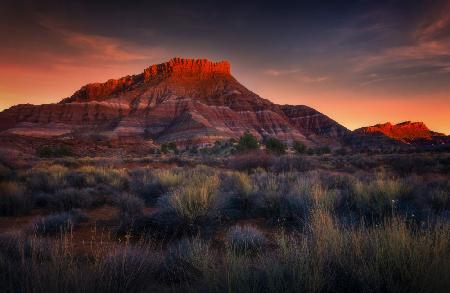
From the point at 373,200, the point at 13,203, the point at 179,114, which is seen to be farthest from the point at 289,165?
the point at 179,114

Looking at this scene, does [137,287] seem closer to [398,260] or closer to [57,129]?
[398,260]

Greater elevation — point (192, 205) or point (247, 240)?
point (192, 205)

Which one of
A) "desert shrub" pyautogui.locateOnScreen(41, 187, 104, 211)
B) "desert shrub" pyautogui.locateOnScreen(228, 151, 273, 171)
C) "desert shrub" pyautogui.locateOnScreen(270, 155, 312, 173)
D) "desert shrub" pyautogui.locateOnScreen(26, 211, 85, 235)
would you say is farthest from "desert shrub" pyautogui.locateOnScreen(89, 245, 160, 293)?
"desert shrub" pyautogui.locateOnScreen(228, 151, 273, 171)

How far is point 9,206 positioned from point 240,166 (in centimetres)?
1413

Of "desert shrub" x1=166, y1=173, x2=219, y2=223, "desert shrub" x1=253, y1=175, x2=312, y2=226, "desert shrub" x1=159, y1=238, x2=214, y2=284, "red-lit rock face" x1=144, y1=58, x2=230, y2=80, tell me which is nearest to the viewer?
"desert shrub" x1=159, y1=238, x2=214, y2=284

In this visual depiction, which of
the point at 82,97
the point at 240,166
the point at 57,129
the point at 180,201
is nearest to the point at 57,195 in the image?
the point at 180,201

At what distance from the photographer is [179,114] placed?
118750 mm

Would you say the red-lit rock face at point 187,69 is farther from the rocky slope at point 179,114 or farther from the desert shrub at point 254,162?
the desert shrub at point 254,162

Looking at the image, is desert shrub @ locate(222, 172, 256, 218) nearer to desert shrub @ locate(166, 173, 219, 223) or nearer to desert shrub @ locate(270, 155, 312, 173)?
desert shrub @ locate(166, 173, 219, 223)

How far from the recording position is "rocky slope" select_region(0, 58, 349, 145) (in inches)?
4181

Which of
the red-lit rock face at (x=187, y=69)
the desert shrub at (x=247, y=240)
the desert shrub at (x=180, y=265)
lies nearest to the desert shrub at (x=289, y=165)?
the desert shrub at (x=247, y=240)

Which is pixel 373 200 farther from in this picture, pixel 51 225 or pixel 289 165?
pixel 289 165

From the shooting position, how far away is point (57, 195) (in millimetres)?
10125

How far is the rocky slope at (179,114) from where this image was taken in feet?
348
